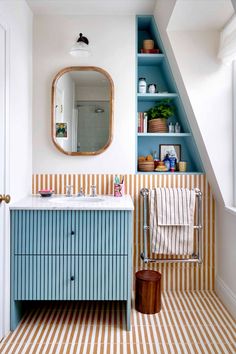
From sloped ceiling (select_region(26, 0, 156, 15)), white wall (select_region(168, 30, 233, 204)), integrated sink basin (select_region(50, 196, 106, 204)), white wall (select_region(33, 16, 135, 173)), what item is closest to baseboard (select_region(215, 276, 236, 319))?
white wall (select_region(168, 30, 233, 204))

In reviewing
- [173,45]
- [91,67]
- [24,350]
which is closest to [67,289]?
[24,350]

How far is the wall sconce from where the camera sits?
7.99ft

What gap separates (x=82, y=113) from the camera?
261 cm

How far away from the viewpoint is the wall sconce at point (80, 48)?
7.99ft

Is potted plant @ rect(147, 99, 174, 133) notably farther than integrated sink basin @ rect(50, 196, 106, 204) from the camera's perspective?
Yes

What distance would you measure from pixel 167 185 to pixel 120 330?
1210mm

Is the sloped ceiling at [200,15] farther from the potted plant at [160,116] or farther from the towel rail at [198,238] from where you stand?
the towel rail at [198,238]

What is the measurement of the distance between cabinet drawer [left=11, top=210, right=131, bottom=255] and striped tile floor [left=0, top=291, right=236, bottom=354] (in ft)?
1.69

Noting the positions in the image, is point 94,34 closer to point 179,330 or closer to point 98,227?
point 98,227

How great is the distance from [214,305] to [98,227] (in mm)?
1178

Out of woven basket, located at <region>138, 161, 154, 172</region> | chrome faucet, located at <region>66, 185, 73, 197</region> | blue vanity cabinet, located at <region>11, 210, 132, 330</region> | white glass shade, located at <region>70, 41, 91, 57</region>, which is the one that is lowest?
blue vanity cabinet, located at <region>11, 210, 132, 330</region>

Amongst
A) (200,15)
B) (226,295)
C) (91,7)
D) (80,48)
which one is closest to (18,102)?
(80,48)

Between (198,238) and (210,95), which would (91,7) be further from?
(198,238)

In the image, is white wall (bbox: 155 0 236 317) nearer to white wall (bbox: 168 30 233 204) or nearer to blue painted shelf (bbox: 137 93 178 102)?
white wall (bbox: 168 30 233 204)
